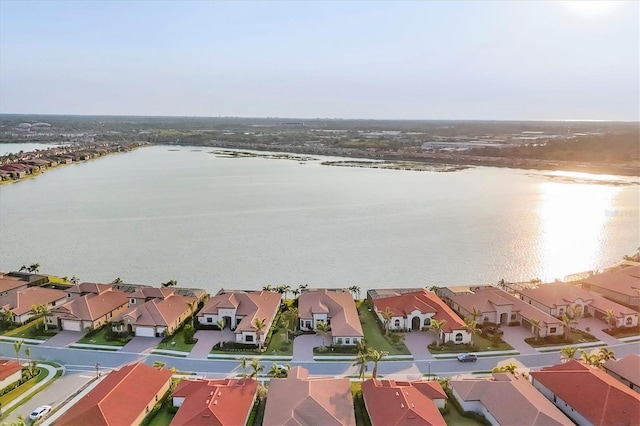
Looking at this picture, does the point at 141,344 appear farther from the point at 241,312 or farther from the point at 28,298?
the point at 28,298

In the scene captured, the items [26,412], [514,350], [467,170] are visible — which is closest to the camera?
[26,412]

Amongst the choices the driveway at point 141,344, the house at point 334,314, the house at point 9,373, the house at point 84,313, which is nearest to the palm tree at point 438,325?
the house at point 334,314

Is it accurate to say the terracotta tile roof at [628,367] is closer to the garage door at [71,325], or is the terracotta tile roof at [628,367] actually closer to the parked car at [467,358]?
the parked car at [467,358]

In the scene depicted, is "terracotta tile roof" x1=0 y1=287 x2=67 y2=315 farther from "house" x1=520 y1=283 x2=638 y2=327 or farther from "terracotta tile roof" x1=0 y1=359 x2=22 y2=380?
"house" x1=520 y1=283 x2=638 y2=327

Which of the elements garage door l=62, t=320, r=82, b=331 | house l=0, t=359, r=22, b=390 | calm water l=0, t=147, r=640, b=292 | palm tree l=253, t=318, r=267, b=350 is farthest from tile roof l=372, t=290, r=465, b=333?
house l=0, t=359, r=22, b=390

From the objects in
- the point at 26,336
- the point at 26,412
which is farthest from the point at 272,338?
A: the point at 26,336

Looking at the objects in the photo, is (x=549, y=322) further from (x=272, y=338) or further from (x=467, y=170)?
(x=467, y=170)
